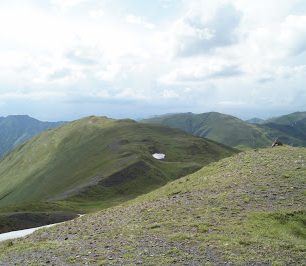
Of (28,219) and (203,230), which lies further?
(28,219)

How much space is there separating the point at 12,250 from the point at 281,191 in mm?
24413

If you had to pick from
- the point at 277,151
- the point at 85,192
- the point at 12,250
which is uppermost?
the point at 277,151

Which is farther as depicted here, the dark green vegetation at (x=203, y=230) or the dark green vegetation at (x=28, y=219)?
the dark green vegetation at (x=28, y=219)

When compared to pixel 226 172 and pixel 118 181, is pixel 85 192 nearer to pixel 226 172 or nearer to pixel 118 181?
pixel 118 181

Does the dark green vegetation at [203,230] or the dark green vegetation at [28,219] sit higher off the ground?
the dark green vegetation at [203,230]

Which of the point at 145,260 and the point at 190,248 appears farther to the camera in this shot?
the point at 190,248

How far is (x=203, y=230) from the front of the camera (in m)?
29.2

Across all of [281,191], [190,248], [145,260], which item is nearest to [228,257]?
[190,248]

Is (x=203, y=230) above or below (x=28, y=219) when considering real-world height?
above

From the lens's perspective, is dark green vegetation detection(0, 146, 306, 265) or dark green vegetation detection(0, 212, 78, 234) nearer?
dark green vegetation detection(0, 146, 306, 265)

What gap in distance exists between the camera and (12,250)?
29.6 m

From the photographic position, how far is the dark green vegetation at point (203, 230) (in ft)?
78.2

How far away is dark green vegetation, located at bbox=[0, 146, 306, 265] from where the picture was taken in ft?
78.2

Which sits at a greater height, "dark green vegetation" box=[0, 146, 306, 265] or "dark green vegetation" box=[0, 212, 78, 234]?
"dark green vegetation" box=[0, 146, 306, 265]
